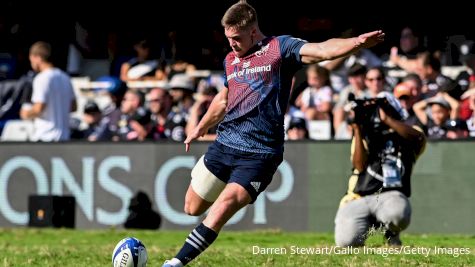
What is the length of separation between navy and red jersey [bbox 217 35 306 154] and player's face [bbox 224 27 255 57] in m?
0.06

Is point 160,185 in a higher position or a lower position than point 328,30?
lower

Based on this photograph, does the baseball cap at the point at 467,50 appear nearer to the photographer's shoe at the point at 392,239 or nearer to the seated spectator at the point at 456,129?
the seated spectator at the point at 456,129

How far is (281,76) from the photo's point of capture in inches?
386

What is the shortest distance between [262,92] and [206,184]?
1.01 metres

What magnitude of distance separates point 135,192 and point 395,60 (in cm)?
505

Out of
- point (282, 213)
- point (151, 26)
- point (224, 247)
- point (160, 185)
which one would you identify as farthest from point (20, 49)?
point (224, 247)

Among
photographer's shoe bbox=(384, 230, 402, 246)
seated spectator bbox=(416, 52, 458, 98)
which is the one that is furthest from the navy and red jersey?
seated spectator bbox=(416, 52, 458, 98)

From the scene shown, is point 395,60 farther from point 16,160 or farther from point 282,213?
point 16,160

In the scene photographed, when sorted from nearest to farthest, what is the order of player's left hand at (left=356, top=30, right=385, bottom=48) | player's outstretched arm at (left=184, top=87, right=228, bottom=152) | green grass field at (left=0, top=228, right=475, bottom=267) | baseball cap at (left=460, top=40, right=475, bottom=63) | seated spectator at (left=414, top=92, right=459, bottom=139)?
player's left hand at (left=356, top=30, right=385, bottom=48), player's outstretched arm at (left=184, top=87, right=228, bottom=152), green grass field at (left=0, top=228, right=475, bottom=267), seated spectator at (left=414, top=92, right=459, bottom=139), baseball cap at (left=460, top=40, right=475, bottom=63)

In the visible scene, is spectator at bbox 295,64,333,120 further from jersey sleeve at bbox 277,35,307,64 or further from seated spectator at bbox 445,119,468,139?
jersey sleeve at bbox 277,35,307,64

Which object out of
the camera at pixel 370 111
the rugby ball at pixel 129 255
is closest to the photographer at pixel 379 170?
the camera at pixel 370 111

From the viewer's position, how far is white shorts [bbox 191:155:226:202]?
33.5 feet

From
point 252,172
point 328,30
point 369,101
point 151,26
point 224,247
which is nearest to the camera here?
point 252,172

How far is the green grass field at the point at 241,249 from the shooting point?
10812 millimetres
